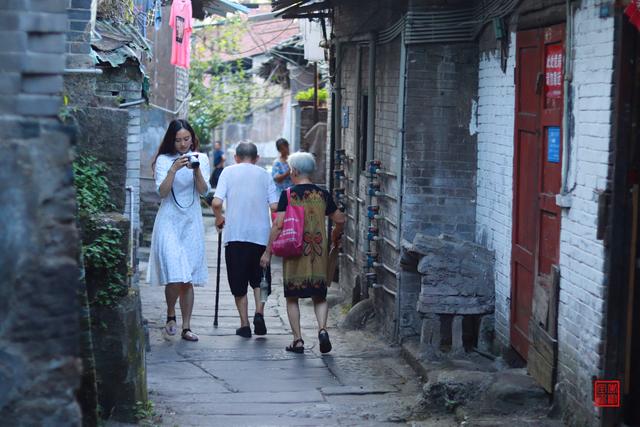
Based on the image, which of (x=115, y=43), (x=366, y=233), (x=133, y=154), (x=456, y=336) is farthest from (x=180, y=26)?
(x=456, y=336)

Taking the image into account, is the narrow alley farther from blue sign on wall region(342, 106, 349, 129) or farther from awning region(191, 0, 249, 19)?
awning region(191, 0, 249, 19)

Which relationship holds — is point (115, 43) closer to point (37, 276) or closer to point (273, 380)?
point (273, 380)

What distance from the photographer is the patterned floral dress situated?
8805mm

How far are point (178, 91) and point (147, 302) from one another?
8.29 metres

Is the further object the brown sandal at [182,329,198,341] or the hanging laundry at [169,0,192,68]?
the hanging laundry at [169,0,192,68]

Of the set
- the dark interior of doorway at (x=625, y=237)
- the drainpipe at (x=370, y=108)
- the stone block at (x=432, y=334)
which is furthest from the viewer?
the drainpipe at (x=370, y=108)

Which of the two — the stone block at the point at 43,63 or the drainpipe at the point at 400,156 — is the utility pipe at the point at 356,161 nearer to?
the drainpipe at the point at 400,156

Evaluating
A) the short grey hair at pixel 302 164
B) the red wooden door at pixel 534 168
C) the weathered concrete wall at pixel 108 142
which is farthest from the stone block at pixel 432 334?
the weathered concrete wall at pixel 108 142

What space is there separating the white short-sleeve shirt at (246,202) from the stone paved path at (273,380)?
3.26 ft

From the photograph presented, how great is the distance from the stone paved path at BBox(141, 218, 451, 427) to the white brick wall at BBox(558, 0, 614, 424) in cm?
110

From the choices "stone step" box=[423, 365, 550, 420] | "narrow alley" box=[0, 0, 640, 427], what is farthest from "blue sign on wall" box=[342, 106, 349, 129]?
"stone step" box=[423, 365, 550, 420]

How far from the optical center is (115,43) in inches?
336

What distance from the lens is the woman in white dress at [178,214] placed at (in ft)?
29.0

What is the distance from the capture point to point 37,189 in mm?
3498
